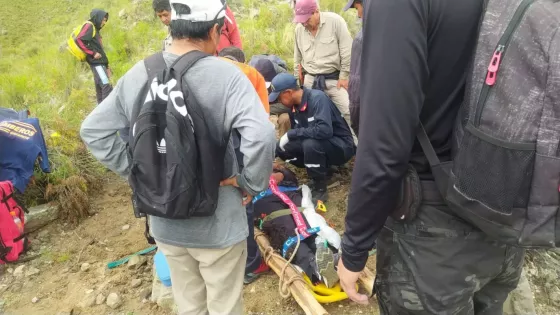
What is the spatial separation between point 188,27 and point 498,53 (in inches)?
51.1

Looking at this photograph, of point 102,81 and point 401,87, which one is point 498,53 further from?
point 102,81

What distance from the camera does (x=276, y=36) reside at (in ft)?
30.2

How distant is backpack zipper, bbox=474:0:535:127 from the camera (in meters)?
1.08

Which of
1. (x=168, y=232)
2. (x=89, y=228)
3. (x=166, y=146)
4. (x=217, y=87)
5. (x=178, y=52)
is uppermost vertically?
(x=178, y=52)

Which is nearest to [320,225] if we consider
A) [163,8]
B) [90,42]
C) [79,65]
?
[163,8]

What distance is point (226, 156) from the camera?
2113mm

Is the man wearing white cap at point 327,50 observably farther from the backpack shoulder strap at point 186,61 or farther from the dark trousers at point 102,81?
the dark trousers at point 102,81

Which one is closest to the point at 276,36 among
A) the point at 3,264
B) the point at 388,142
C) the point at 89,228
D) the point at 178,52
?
the point at 89,228

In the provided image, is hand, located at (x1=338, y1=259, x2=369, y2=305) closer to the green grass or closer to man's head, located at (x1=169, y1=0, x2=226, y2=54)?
man's head, located at (x1=169, y1=0, x2=226, y2=54)

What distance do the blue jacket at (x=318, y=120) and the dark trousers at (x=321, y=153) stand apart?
53 mm

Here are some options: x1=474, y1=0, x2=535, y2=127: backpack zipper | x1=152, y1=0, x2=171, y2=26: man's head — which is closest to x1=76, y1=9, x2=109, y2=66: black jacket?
x1=152, y1=0, x2=171, y2=26: man's head

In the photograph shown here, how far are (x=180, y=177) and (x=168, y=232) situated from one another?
0.45 metres

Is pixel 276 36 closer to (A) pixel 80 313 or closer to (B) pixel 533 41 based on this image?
(A) pixel 80 313

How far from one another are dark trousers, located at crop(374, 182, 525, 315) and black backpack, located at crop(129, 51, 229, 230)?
2.85 ft
